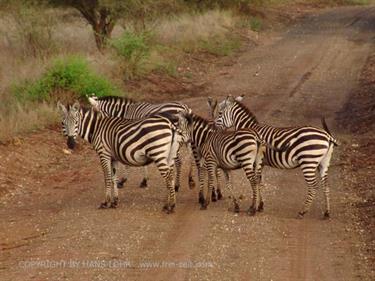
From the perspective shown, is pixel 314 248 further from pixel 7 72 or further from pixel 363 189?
pixel 7 72

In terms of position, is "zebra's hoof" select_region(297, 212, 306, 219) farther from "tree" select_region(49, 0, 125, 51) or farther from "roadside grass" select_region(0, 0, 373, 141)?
"tree" select_region(49, 0, 125, 51)

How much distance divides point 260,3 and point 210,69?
48.5 feet

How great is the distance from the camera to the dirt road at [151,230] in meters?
9.12

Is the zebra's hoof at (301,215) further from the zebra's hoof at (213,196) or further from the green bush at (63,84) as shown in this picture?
the green bush at (63,84)

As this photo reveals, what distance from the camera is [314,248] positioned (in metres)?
9.93

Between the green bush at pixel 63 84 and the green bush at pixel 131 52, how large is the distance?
353 cm

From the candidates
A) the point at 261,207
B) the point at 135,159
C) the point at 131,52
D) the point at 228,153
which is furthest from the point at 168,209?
the point at 131,52

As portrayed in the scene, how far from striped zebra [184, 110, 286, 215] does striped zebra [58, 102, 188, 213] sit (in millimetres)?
399

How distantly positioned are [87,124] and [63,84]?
6.75 m

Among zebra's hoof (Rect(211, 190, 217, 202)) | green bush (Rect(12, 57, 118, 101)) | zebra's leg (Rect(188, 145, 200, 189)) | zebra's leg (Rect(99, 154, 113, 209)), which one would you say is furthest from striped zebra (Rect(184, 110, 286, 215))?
green bush (Rect(12, 57, 118, 101))

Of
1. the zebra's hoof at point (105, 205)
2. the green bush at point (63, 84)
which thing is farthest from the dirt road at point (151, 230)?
the green bush at point (63, 84)

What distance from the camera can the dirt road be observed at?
9.12 meters

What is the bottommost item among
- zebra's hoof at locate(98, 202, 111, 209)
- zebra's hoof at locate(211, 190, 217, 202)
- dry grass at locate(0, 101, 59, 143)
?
dry grass at locate(0, 101, 59, 143)

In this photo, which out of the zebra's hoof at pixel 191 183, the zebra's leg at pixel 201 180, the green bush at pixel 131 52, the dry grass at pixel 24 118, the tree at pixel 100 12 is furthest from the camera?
the tree at pixel 100 12
